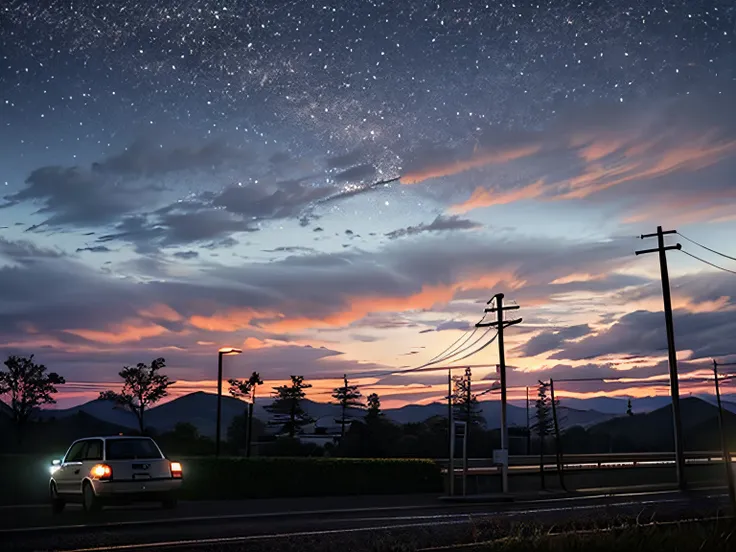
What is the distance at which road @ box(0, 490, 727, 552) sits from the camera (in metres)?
15.0

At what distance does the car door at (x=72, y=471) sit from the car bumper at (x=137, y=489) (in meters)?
0.92

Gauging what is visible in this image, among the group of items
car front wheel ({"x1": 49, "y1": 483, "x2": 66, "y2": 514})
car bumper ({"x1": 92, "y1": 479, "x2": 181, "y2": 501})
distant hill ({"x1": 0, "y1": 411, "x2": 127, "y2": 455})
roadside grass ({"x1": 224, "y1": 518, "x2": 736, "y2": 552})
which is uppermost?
distant hill ({"x1": 0, "y1": 411, "x2": 127, "y2": 455})

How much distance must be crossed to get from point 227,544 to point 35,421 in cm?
8741

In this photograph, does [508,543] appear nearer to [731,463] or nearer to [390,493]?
[731,463]

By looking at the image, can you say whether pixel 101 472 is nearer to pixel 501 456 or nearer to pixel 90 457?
pixel 90 457

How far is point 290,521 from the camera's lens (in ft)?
67.6

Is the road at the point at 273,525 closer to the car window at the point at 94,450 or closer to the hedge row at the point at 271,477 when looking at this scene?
the car window at the point at 94,450

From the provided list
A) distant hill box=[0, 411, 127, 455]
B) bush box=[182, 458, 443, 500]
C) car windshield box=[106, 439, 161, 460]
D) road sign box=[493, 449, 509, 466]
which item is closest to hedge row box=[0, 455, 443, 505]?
bush box=[182, 458, 443, 500]

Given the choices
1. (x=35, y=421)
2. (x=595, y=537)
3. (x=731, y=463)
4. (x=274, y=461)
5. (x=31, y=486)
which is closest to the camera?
(x=595, y=537)

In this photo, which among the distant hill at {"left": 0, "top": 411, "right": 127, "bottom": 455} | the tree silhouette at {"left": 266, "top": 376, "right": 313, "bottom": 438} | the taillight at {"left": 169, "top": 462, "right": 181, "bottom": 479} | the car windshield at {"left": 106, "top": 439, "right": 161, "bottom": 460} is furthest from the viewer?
the tree silhouette at {"left": 266, "top": 376, "right": 313, "bottom": 438}

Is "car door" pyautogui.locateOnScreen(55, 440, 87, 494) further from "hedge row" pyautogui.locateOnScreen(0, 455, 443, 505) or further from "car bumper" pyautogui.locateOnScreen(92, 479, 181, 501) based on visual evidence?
"hedge row" pyautogui.locateOnScreen(0, 455, 443, 505)

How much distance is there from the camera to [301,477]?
35156mm

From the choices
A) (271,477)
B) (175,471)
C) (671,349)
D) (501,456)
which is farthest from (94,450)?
(671,349)

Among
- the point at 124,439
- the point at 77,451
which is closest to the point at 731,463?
the point at 124,439
